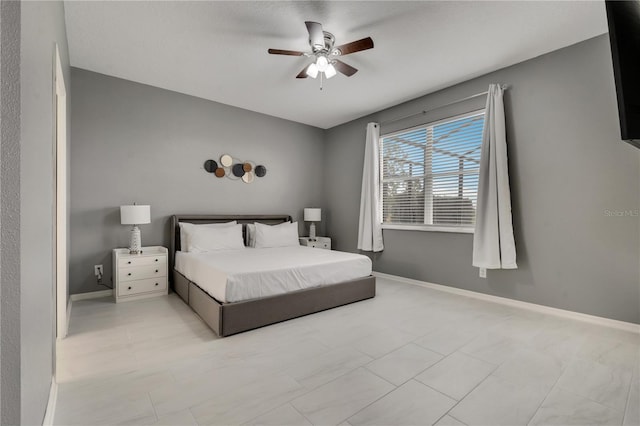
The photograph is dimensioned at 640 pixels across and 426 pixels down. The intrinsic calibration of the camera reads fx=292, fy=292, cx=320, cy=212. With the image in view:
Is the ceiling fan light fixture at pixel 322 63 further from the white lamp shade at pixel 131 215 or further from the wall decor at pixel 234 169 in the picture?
the white lamp shade at pixel 131 215

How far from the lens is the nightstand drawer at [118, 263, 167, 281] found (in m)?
3.43

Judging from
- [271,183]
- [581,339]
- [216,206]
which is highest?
[271,183]

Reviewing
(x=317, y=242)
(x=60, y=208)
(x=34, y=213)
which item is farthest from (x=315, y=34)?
(x=317, y=242)

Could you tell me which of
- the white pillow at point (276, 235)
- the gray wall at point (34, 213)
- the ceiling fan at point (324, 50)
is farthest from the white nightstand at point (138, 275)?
the ceiling fan at point (324, 50)

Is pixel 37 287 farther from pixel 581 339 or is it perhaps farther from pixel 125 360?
pixel 581 339

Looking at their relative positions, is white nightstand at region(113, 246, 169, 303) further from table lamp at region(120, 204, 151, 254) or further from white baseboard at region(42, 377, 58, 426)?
white baseboard at region(42, 377, 58, 426)

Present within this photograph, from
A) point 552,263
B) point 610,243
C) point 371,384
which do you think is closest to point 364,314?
point 371,384

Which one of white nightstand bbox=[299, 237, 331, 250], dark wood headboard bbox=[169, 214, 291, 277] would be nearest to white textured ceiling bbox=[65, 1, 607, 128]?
dark wood headboard bbox=[169, 214, 291, 277]

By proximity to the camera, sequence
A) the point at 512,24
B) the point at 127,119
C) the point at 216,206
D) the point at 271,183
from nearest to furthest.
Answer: the point at 512,24
the point at 127,119
the point at 216,206
the point at 271,183

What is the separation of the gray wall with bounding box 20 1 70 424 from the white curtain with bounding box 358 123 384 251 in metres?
4.02

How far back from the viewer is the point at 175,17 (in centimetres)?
258

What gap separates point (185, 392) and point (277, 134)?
4373 mm

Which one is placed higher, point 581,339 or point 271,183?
point 271,183

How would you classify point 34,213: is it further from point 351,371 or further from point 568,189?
point 568,189
